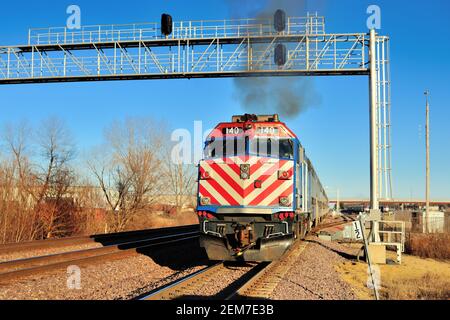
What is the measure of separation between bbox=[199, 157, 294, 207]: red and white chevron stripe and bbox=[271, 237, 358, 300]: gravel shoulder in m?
1.94

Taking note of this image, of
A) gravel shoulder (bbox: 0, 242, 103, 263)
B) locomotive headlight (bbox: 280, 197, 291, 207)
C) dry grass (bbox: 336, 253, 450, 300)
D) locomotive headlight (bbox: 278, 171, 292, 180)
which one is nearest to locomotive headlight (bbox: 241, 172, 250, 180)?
locomotive headlight (bbox: 278, 171, 292, 180)

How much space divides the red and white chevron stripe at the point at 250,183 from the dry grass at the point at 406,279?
290 centimetres

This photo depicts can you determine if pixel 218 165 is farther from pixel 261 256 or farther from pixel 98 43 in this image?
pixel 98 43

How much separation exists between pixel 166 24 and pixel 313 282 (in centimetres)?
1247

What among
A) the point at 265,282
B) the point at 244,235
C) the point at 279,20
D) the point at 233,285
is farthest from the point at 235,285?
the point at 279,20

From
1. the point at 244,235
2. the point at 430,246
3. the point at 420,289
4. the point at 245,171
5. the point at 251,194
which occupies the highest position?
the point at 245,171

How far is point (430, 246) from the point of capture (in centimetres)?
1930

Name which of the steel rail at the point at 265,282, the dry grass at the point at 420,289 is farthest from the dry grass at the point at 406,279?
the steel rail at the point at 265,282

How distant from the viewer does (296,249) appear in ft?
53.6

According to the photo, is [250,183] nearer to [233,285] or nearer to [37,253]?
[233,285]

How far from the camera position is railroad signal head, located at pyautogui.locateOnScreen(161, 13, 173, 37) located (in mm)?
18359

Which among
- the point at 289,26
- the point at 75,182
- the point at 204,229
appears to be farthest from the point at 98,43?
the point at 204,229

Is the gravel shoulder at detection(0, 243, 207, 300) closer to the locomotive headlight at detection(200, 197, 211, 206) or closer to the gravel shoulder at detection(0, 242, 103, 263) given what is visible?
the locomotive headlight at detection(200, 197, 211, 206)

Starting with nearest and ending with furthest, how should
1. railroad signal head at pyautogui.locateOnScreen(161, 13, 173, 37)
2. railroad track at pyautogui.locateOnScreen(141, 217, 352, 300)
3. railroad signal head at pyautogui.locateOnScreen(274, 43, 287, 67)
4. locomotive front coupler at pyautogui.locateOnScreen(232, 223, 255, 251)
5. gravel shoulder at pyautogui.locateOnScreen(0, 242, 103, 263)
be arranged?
1. railroad track at pyautogui.locateOnScreen(141, 217, 352, 300)
2. locomotive front coupler at pyautogui.locateOnScreen(232, 223, 255, 251)
3. gravel shoulder at pyautogui.locateOnScreen(0, 242, 103, 263)
4. railroad signal head at pyautogui.locateOnScreen(161, 13, 173, 37)
5. railroad signal head at pyautogui.locateOnScreen(274, 43, 287, 67)
